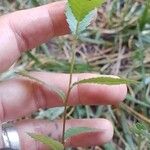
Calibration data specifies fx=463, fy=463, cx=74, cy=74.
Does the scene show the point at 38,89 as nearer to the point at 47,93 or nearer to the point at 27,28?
the point at 47,93

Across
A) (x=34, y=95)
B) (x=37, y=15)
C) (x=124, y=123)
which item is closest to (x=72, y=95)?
(x=34, y=95)

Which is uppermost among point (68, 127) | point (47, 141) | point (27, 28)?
point (27, 28)

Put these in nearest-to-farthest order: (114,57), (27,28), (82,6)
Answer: (82,6) < (27,28) < (114,57)

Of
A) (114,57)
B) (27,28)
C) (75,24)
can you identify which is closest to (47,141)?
(75,24)

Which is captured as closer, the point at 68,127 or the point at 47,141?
the point at 47,141

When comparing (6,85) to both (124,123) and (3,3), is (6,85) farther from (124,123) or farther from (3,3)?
(3,3)

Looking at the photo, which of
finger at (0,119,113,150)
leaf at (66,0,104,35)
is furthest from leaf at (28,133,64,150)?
finger at (0,119,113,150)
